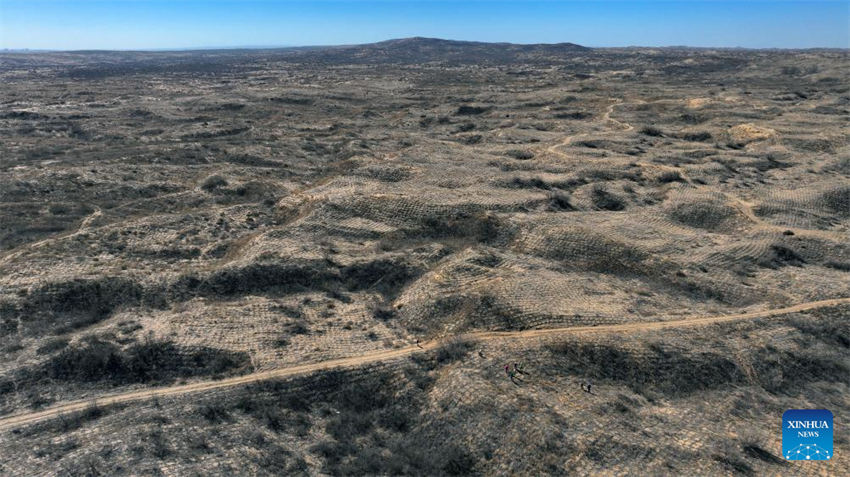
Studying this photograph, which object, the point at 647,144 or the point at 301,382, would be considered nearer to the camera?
the point at 301,382

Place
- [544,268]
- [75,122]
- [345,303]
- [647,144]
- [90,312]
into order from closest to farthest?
1. [90,312]
2. [345,303]
3. [544,268]
4. [647,144]
5. [75,122]

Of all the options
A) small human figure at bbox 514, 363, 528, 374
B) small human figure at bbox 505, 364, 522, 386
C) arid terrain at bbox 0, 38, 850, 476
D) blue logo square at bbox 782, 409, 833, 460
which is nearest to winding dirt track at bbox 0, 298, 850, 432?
arid terrain at bbox 0, 38, 850, 476

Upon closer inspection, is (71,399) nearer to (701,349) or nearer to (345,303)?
(345,303)

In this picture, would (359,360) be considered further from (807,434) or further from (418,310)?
(807,434)

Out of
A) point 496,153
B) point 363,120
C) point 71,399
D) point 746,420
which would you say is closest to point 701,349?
point 746,420

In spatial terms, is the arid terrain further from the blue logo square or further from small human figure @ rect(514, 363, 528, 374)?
the blue logo square

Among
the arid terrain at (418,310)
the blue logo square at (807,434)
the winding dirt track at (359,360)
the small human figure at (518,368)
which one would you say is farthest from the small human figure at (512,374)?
the blue logo square at (807,434)
